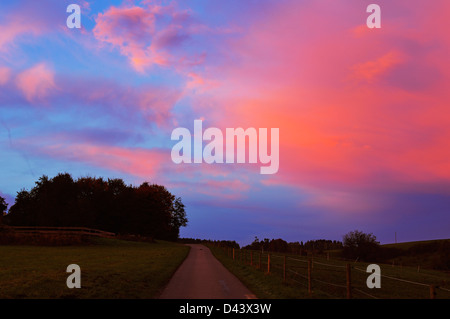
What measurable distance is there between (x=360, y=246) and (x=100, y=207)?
69.1 metres

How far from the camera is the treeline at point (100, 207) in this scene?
70.6m

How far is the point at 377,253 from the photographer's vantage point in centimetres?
10175

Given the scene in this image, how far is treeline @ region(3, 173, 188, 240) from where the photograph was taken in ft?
232

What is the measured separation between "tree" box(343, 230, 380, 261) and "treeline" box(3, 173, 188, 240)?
4821 cm

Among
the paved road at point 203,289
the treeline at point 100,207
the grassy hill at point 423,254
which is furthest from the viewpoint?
the grassy hill at point 423,254

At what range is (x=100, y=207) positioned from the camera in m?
90.9

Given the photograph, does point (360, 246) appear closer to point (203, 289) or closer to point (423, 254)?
point (423, 254)

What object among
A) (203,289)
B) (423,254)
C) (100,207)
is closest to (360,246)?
(423,254)

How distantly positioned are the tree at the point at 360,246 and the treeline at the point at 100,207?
48.2m

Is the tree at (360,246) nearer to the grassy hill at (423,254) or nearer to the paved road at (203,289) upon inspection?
the grassy hill at (423,254)

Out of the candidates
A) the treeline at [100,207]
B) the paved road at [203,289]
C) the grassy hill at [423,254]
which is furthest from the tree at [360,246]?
the paved road at [203,289]
